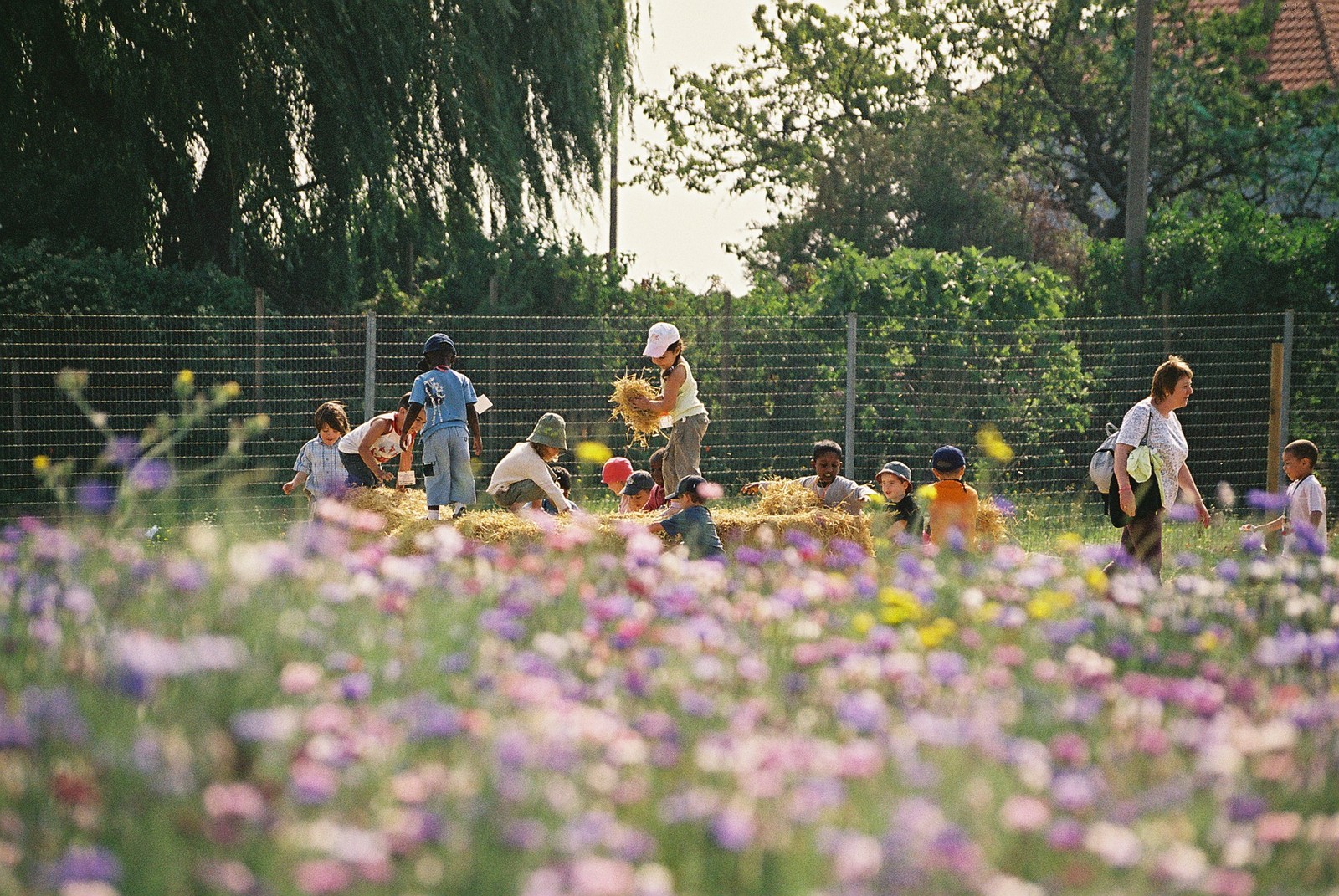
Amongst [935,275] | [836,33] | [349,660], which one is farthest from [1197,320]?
[836,33]

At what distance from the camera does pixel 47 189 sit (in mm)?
14234

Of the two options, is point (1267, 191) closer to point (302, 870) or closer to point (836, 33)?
point (836, 33)

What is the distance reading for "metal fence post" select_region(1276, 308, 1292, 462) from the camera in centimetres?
1241

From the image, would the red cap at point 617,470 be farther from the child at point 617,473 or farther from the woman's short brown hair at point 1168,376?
the woman's short brown hair at point 1168,376

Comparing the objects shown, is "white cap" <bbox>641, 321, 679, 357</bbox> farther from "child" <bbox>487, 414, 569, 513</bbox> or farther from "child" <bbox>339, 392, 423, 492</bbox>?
"child" <bbox>339, 392, 423, 492</bbox>

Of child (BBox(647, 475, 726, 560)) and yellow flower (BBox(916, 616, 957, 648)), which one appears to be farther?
child (BBox(647, 475, 726, 560))

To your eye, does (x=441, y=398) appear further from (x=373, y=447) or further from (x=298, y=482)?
(x=298, y=482)

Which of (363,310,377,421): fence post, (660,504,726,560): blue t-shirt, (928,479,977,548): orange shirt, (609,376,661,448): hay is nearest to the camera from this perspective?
(660,504,726,560): blue t-shirt

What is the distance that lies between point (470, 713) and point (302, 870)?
899 mm

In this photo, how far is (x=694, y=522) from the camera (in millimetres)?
6914

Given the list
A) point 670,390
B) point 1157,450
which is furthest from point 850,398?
point 1157,450

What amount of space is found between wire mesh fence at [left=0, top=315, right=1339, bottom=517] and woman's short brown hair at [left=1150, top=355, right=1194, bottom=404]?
4.26 metres

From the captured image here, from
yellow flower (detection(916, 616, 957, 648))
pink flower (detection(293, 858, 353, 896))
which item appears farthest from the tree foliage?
pink flower (detection(293, 858, 353, 896))

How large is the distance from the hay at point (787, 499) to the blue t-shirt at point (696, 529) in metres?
1.38
